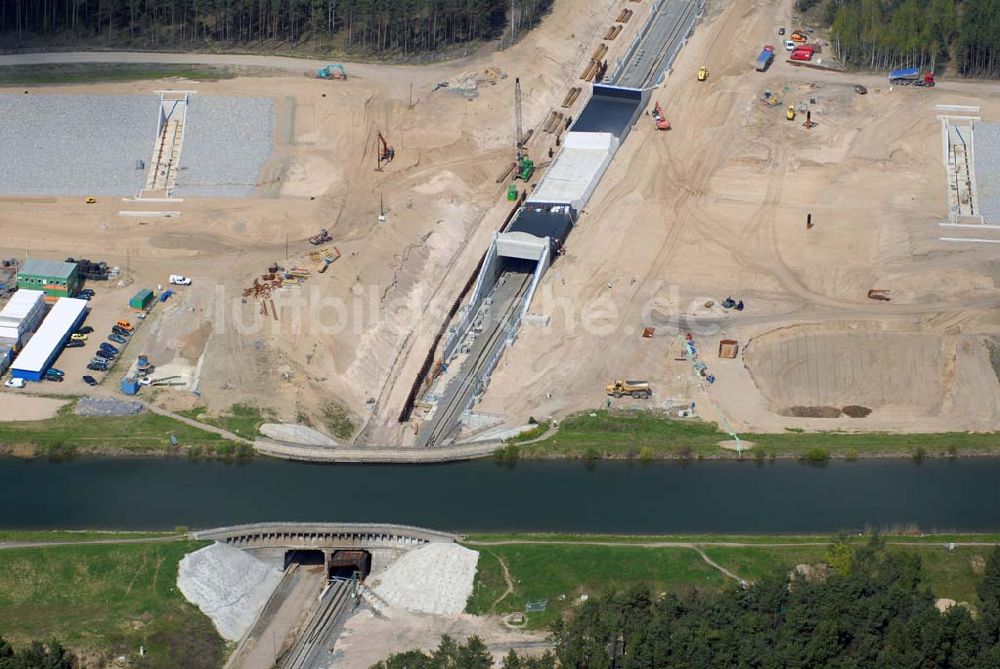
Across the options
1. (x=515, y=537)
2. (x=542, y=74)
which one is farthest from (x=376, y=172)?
(x=515, y=537)

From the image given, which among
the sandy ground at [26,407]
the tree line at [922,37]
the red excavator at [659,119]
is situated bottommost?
the sandy ground at [26,407]

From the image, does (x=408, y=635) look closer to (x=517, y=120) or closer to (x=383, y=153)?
(x=383, y=153)

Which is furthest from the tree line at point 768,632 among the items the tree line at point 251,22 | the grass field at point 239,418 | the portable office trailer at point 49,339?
the tree line at point 251,22

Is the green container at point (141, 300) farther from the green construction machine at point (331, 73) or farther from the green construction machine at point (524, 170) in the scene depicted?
the green construction machine at point (331, 73)

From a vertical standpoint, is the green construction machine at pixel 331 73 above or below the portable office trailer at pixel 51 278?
above

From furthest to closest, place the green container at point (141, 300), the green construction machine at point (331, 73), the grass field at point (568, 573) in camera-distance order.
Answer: the green construction machine at point (331, 73) < the green container at point (141, 300) < the grass field at point (568, 573)

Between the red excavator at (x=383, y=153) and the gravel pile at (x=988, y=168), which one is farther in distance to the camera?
→ the red excavator at (x=383, y=153)

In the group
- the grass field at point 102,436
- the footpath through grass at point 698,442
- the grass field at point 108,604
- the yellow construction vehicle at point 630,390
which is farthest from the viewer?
the yellow construction vehicle at point 630,390

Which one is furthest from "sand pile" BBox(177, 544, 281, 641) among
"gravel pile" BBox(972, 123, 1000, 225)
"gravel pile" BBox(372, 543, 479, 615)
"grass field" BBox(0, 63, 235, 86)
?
"gravel pile" BBox(972, 123, 1000, 225)
